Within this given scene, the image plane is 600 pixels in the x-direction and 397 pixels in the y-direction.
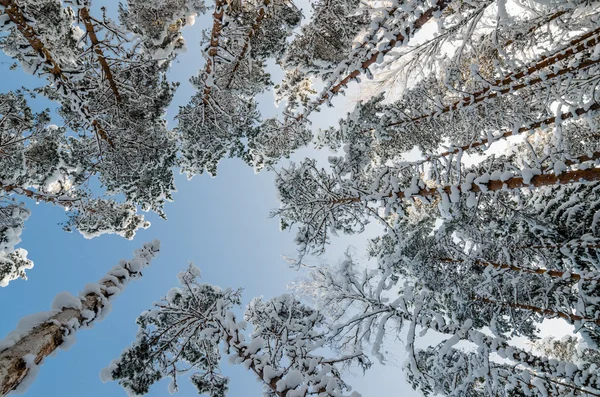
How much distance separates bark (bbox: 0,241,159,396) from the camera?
2.57 meters

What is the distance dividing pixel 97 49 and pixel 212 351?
7.29 metres

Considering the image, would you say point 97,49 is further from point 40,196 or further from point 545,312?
point 545,312

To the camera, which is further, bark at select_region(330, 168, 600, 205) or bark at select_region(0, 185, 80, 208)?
bark at select_region(0, 185, 80, 208)

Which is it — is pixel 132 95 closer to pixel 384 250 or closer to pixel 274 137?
pixel 274 137

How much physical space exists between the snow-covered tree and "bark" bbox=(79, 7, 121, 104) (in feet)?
17.8

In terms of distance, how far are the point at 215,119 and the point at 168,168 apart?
3.37 meters

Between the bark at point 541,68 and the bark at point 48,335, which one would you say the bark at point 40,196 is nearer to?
the bark at point 48,335

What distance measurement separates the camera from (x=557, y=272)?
6.89m

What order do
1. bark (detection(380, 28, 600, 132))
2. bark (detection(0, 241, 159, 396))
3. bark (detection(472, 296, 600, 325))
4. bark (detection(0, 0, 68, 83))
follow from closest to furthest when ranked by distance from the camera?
bark (detection(0, 241, 159, 396)) → bark (detection(0, 0, 68, 83)) → bark (detection(380, 28, 600, 132)) → bark (detection(472, 296, 600, 325))

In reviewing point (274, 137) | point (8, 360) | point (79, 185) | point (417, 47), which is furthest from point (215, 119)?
point (8, 360)

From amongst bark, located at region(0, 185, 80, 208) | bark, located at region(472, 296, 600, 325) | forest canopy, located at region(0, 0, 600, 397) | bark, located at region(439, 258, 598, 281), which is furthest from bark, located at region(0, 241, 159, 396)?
bark, located at region(472, 296, 600, 325)

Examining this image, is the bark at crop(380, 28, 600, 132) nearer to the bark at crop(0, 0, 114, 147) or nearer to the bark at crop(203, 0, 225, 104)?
the bark at crop(203, 0, 225, 104)

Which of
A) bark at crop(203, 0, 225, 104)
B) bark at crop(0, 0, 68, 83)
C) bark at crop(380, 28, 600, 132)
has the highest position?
bark at crop(0, 0, 68, 83)

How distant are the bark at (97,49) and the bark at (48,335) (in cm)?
543
